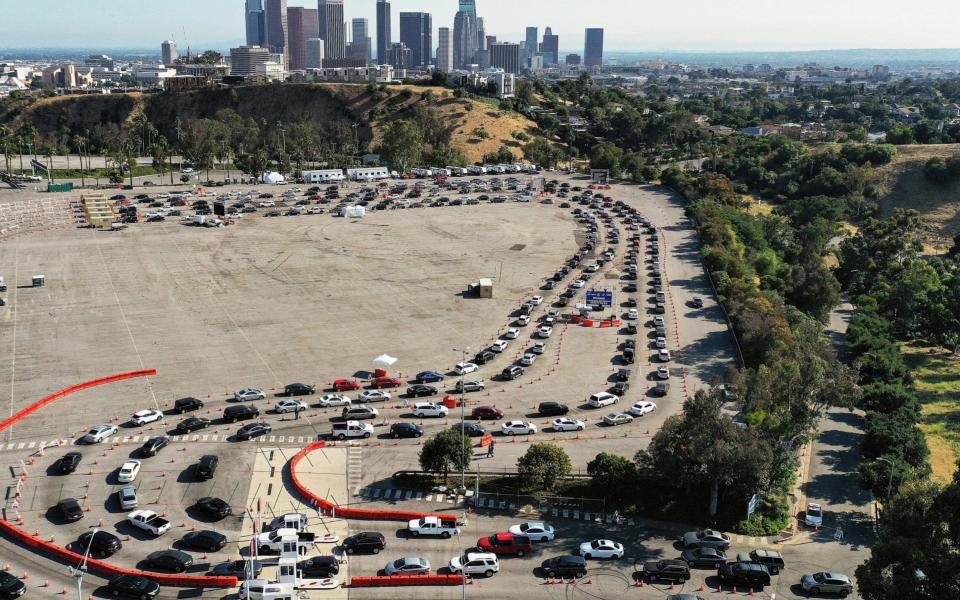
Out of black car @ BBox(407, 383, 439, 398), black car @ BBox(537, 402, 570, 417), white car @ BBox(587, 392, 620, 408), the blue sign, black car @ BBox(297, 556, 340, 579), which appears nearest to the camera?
black car @ BBox(297, 556, 340, 579)

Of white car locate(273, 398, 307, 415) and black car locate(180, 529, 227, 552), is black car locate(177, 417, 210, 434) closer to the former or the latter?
white car locate(273, 398, 307, 415)

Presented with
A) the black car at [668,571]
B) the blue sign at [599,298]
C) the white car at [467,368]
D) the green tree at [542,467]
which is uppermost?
the blue sign at [599,298]

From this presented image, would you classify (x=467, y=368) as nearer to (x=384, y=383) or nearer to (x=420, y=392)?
(x=420, y=392)

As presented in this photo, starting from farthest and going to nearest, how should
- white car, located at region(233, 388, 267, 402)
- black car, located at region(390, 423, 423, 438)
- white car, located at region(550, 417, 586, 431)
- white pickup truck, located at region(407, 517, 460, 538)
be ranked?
white car, located at region(233, 388, 267, 402) → white car, located at region(550, 417, 586, 431) → black car, located at region(390, 423, 423, 438) → white pickup truck, located at region(407, 517, 460, 538)

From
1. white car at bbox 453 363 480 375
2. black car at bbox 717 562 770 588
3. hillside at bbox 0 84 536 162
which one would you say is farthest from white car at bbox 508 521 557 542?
hillside at bbox 0 84 536 162

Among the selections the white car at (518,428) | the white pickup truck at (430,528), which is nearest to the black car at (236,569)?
the white pickup truck at (430,528)

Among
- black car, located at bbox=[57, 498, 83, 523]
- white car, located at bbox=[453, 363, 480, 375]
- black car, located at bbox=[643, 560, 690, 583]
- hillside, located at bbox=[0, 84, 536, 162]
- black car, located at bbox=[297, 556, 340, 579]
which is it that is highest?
hillside, located at bbox=[0, 84, 536, 162]

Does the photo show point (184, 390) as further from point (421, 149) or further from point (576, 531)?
point (421, 149)

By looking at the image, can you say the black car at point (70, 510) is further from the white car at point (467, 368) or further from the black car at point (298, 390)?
the white car at point (467, 368)
